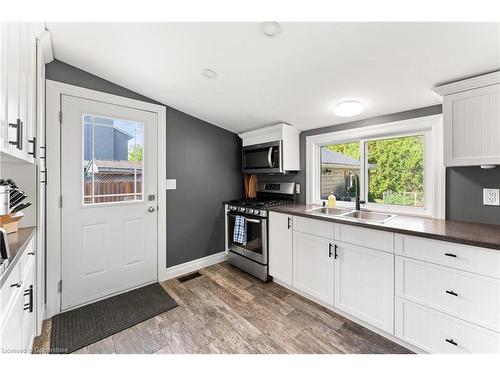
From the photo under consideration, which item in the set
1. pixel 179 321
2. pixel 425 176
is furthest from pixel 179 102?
pixel 425 176

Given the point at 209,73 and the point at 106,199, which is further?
the point at 106,199

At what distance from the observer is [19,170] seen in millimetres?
1628

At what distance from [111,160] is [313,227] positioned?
7.19ft

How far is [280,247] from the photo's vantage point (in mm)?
2457

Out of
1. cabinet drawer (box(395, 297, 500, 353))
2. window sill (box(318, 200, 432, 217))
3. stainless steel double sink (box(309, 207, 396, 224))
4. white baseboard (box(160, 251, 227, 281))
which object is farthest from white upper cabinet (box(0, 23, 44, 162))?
window sill (box(318, 200, 432, 217))

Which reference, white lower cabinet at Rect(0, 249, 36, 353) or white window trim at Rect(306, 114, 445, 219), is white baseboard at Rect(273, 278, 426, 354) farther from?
white lower cabinet at Rect(0, 249, 36, 353)

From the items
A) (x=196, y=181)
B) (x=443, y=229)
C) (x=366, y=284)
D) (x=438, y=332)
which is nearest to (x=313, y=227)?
(x=366, y=284)

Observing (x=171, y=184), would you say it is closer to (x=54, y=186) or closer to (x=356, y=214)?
(x=54, y=186)

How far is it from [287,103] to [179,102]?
1.26 metres

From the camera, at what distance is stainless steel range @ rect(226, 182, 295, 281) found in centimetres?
261

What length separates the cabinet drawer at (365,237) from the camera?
1.65 meters

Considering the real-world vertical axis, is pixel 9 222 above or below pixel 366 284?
above

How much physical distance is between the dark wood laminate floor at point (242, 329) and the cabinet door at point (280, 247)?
0.21 metres

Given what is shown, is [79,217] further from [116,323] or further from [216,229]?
[216,229]
